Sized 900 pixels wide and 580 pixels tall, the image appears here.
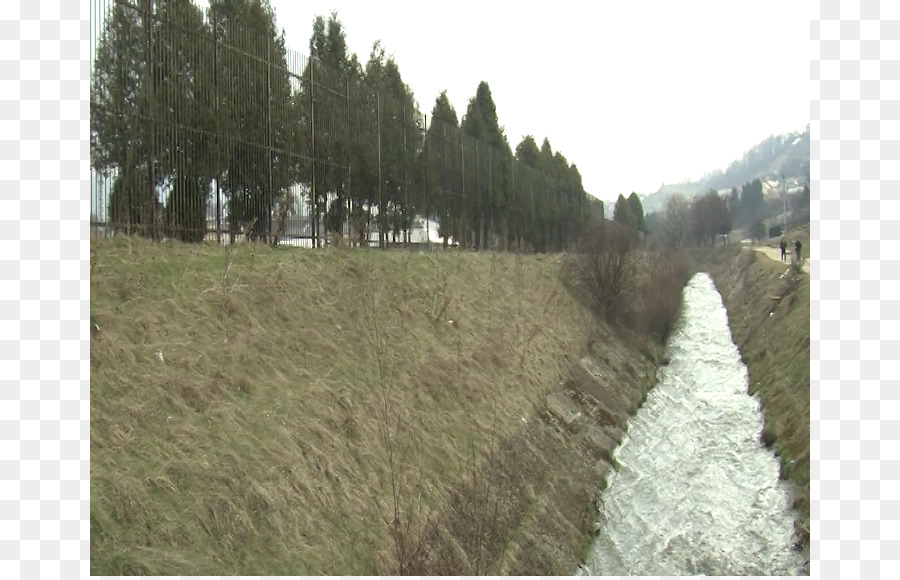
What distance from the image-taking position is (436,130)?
86.3 ft

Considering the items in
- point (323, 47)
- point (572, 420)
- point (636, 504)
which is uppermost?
point (323, 47)

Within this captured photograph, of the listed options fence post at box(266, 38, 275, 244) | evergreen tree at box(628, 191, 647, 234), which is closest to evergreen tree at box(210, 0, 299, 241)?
fence post at box(266, 38, 275, 244)

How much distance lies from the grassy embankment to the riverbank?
155 inches

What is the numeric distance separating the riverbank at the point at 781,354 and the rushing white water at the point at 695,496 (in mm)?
383

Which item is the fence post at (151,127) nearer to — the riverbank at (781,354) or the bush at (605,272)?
the riverbank at (781,354)

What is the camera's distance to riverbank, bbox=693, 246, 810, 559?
50.1 feet

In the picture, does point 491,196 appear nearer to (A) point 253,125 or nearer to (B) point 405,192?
(B) point 405,192

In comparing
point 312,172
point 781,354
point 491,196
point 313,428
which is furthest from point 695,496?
point 491,196

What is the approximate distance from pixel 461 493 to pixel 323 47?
16.8 meters

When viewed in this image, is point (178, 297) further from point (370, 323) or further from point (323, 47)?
point (323, 47)

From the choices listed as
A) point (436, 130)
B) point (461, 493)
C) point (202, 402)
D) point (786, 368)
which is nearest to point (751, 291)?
point (786, 368)

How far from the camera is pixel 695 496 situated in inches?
584

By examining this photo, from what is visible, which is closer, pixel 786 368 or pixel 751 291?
pixel 786 368

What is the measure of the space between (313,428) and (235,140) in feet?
21.8
